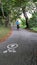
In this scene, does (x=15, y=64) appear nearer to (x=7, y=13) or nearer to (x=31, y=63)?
(x=31, y=63)

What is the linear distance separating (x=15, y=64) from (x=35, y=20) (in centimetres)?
2770

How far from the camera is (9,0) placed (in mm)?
21906

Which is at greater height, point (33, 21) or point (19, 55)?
point (19, 55)

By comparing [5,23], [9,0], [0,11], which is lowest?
[5,23]

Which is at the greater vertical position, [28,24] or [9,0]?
[9,0]

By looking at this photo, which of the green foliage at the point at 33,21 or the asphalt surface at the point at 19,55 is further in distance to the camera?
the green foliage at the point at 33,21

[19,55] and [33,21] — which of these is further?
[33,21]

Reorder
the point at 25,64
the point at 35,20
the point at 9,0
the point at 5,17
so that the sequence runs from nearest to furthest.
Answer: the point at 25,64
the point at 9,0
the point at 35,20
the point at 5,17

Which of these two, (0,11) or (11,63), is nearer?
(11,63)

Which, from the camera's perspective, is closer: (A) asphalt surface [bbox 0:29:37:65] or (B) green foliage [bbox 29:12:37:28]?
(A) asphalt surface [bbox 0:29:37:65]

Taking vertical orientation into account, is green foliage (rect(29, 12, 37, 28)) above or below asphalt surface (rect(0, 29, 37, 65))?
below

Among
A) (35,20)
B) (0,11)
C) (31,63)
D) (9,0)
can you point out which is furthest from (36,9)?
(31,63)

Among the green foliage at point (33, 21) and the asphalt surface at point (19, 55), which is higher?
the asphalt surface at point (19, 55)

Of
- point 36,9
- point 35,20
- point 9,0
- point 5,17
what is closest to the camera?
point 9,0
